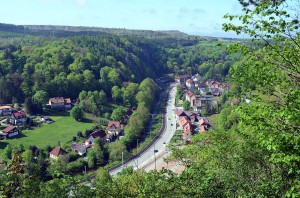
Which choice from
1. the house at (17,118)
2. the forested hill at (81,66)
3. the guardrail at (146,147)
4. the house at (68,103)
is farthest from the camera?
the forested hill at (81,66)

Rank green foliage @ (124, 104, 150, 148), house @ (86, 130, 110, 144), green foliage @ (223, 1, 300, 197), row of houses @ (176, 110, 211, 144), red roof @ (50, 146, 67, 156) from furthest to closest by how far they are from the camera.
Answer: row of houses @ (176, 110, 211, 144)
green foliage @ (124, 104, 150, 148)
house @ (86, 130, 110, 144)
red roof @ (50, 146, 67, 156)
green foliage @ (223, 1, 300, 197)

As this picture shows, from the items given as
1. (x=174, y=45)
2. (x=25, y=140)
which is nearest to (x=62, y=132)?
(x=25, y=140)

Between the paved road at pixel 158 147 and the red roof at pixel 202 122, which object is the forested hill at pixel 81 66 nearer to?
the red roof at pixel 202 122

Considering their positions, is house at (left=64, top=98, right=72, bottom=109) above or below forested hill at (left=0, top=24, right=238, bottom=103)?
below

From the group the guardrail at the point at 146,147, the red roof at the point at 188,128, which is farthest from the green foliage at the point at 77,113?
the red roof at the point at 188,128

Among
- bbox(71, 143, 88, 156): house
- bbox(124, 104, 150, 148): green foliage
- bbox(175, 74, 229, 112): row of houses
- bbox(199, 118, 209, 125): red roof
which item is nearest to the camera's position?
bbox(71, 143, 88, 156): house

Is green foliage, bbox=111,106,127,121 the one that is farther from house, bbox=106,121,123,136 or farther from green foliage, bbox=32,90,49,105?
green foliage, bbox=32,90,49,105

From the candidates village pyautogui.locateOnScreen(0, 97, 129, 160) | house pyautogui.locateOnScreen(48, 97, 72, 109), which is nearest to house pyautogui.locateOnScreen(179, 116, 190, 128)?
village pyautogui.locateOnScreen(0, 97, 129, 160)
